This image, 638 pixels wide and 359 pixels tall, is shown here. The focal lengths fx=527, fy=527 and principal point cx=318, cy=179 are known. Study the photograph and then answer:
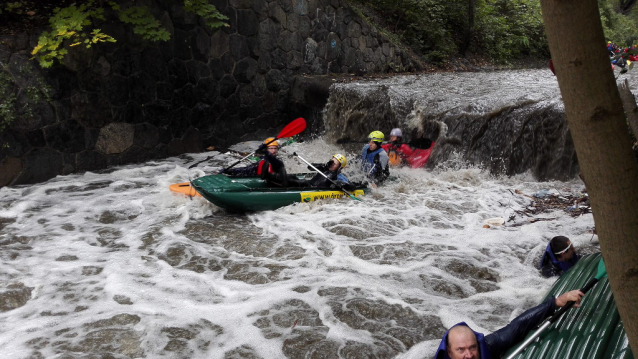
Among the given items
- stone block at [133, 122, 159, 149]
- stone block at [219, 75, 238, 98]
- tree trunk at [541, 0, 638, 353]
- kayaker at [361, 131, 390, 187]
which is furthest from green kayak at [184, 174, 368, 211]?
tree trunk at [541, 0, 638, 353]

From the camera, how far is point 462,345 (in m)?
2.53

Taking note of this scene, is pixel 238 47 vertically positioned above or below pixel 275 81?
above

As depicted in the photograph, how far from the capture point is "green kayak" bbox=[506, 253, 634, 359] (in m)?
2.23

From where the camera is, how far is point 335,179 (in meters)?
6.91

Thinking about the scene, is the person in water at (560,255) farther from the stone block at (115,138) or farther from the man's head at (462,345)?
the stone block at (115,138)

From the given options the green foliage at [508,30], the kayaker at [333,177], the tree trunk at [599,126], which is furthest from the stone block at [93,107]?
the green foliage at [508,30]

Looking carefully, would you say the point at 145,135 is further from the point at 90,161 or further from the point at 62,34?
the point at 62,34

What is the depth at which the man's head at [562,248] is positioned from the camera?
412cm

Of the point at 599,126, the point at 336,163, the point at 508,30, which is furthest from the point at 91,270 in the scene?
the point at 508,30

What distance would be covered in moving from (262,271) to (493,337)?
8.08 ft

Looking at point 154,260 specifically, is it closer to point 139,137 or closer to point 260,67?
point 139,137

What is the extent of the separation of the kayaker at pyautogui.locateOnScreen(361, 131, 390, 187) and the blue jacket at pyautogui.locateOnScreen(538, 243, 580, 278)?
10.2 ft

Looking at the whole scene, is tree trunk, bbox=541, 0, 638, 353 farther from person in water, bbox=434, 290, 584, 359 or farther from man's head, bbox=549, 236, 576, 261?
man's head, bbox=549, 236, 576, 261

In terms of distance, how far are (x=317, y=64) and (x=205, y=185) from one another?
6387 millimetres
